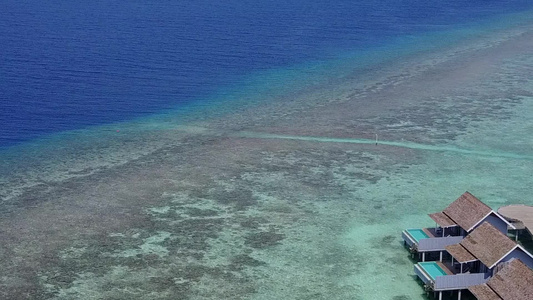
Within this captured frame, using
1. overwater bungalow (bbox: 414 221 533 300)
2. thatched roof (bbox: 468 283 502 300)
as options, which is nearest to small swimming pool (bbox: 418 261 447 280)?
overwater bungalow (bbox: 414 221 533 300)

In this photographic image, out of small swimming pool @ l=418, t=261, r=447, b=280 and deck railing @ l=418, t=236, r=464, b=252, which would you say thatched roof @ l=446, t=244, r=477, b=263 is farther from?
deck railing @ l=418, t=236, r=464, b=252

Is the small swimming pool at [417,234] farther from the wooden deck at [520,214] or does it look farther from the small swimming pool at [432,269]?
the wooden deck at [520,214]

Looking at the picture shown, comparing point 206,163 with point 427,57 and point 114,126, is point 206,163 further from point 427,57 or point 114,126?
point 427,57

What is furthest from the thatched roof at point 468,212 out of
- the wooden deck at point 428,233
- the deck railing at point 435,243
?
the wooden deck at point 428,233

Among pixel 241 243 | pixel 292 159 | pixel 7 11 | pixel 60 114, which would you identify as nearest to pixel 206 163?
pixel 292 159

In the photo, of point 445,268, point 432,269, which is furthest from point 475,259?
point 432,269

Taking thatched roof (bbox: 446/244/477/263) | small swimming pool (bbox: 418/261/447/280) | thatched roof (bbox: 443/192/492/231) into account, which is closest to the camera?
thatched roof (bbox: 446/244/477/263)
